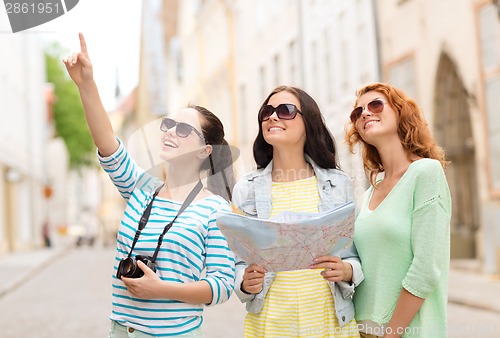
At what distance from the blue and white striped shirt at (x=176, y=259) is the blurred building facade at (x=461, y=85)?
1129 centimetres

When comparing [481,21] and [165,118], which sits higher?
[481,21]

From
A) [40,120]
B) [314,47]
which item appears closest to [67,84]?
[40,120]

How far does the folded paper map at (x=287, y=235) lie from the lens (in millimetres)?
2566

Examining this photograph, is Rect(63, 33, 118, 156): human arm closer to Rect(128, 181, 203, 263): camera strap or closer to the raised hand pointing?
the raised hand pointing

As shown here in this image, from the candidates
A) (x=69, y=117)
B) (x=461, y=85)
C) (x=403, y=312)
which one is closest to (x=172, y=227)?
(x=403, y=312)

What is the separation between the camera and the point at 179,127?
300 centimetres

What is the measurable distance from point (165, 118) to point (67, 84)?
2123 inches

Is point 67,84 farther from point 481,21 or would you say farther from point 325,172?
point 325,172

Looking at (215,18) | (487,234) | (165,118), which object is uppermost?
(215,18)

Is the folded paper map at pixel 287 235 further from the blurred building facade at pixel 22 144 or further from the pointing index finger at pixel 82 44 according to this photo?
the blurred building facade at pixel 22 144

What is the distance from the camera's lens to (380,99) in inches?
118

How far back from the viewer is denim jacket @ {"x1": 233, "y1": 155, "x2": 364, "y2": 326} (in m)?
2.96

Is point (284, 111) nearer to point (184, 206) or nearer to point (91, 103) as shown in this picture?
point (184, 206)

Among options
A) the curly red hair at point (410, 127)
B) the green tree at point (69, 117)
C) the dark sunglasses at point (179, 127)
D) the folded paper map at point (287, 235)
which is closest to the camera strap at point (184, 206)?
the dark sunglasses at point (179, 127)
